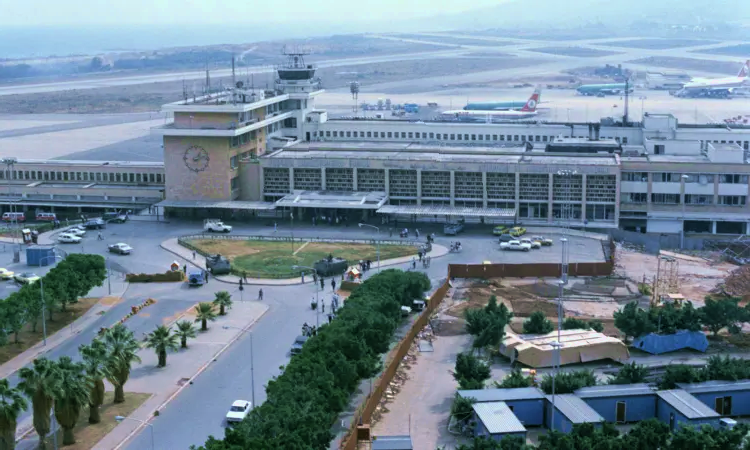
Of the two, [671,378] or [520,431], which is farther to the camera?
[671,378]

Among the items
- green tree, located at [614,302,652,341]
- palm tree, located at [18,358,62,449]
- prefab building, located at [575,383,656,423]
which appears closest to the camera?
palm tree, located at [18,358,62,449]

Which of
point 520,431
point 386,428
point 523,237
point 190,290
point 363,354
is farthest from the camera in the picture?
point 523,237

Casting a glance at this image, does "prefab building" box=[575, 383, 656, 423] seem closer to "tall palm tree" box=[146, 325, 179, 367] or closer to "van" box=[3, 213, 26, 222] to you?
"tall palm tree" box=[146, 325, 179, 367]

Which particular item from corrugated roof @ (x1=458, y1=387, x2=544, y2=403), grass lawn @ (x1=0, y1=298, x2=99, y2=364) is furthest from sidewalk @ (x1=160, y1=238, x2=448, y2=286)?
corrugated roof @ (x1=458, y1=387, x2=544, y2=403)

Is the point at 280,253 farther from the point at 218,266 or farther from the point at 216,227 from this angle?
the point at 216,227

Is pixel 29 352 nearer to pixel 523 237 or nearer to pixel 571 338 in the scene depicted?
pixel 571 338

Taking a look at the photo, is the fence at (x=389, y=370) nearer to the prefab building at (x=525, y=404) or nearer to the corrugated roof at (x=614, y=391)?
the prefab building at (x=525, y=404)

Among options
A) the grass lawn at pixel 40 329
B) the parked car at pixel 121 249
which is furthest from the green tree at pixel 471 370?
the parked car at pixel 121 249

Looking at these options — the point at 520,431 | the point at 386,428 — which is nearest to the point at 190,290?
the point at 386,428
